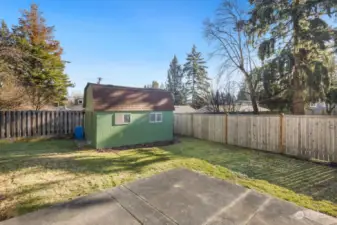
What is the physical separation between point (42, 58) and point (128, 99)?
1250cm

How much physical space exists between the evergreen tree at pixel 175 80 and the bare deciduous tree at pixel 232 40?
2048 centimetres

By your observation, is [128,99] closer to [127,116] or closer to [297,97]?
[127,116]

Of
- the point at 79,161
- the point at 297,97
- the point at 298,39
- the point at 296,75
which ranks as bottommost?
the point at 79,161

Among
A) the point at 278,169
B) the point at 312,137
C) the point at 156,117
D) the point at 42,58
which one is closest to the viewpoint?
the point at 278,169

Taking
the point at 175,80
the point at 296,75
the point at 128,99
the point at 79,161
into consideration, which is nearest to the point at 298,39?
the point at 296,75

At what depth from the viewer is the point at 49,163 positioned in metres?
5.63

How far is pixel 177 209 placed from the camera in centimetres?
301

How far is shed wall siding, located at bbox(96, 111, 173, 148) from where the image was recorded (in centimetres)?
817

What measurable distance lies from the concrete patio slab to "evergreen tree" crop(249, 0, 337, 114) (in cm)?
1015

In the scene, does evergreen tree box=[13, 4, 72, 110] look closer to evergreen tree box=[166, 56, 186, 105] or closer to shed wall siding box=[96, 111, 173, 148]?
shed wall siding box=[96, 111, 173, 148]

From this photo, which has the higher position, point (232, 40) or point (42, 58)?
point (232, 40)

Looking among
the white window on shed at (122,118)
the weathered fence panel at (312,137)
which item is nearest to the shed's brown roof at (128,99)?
the white window on shed at (122,118)

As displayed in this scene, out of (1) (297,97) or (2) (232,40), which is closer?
(1) (297,97)

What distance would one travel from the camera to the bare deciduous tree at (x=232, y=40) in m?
15.0
